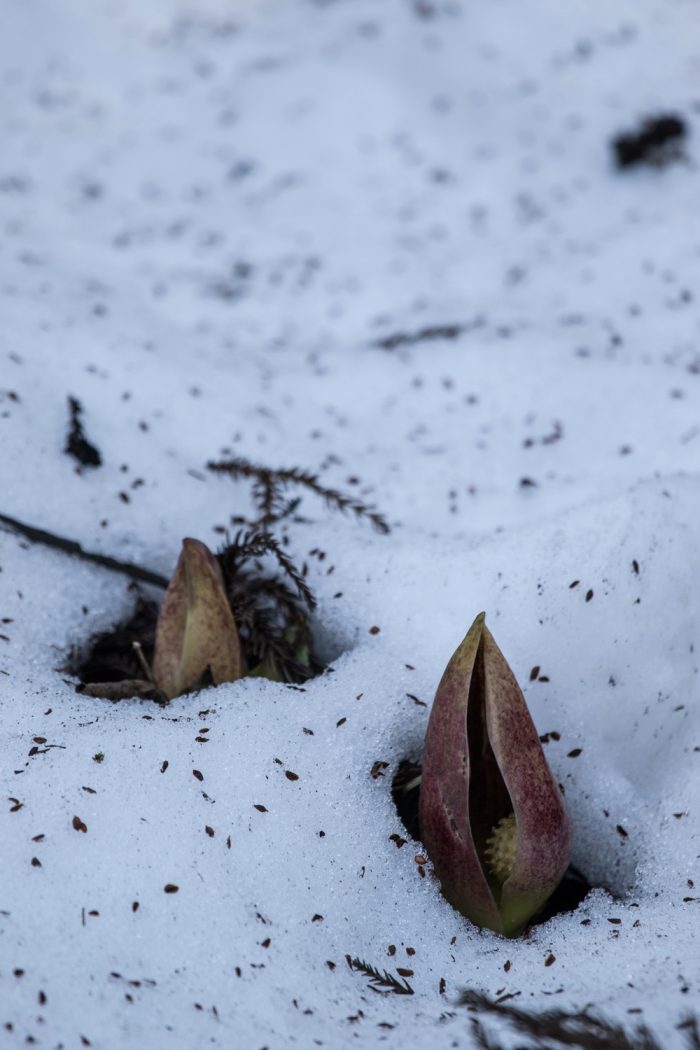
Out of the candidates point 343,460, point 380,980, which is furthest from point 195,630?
point 343,460

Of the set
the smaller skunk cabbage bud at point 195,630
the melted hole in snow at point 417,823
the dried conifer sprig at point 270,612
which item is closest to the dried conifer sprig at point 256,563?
the dried conifer sprig at point 270,612

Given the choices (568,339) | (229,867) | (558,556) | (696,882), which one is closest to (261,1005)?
(229,867)

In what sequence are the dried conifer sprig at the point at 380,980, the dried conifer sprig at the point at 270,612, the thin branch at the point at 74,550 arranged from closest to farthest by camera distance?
the dried conifer sprig at the point at 380,980 < the dried conifer sprig at the point at 270,612 < the thin branch at the point at 74,550

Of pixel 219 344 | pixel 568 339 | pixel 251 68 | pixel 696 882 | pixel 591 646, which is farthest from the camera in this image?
pixel 251 68

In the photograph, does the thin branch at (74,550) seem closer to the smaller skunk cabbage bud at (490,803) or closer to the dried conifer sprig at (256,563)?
the dried conifer sprig at (256,563)

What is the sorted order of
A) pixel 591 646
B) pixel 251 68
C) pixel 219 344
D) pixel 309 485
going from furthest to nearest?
1. pixel 251 68
2. pixel 219 344
3. pixel 309 485
4. pixel 591 646

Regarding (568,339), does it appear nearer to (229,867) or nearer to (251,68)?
(229,867)

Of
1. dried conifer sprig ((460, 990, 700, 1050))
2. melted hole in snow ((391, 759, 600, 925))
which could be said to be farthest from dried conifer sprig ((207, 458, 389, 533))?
dried conifer sprig ((460, 990, 700, 1050))

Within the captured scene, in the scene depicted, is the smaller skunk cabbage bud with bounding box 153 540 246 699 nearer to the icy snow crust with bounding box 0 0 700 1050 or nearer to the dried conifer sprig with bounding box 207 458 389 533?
the icy snow crust with bounding box 0 0 700 1050
